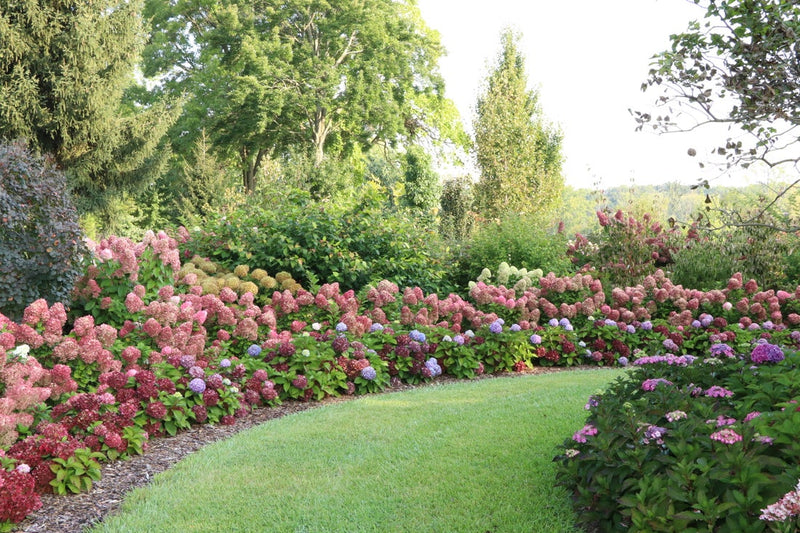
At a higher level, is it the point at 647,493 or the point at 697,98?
the point at 697,98

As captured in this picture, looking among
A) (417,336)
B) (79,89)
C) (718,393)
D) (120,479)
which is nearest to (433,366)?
(417,336)

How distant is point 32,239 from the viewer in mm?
5207

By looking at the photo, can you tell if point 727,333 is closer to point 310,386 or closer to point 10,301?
point 310,386

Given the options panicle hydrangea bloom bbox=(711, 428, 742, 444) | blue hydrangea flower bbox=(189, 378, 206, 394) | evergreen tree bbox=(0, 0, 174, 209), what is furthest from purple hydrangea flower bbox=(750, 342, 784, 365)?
evergreen tree bbox=(0, 0, 174, 209)

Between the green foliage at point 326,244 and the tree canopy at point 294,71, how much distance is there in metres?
13.8

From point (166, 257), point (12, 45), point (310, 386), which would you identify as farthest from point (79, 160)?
point (310, 386)

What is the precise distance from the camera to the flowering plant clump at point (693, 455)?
1.97m

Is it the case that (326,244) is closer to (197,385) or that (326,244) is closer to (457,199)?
(197,385)

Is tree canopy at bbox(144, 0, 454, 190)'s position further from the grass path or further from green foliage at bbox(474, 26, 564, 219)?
the grass path

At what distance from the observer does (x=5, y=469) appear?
3131 millimetres

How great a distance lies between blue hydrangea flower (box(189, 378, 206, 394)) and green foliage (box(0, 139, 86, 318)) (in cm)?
179

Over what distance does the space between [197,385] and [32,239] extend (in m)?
2.15

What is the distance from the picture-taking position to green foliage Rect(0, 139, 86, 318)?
16.6 feet

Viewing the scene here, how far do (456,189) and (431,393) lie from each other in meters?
16.9
